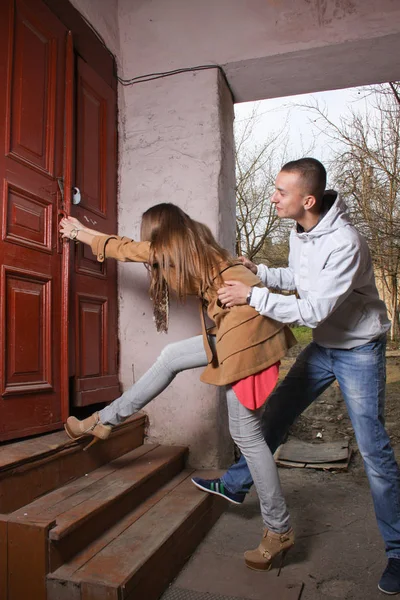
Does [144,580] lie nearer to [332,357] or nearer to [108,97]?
[332,357]

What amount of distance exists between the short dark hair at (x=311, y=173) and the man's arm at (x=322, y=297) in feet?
1.16

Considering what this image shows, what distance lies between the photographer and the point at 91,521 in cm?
213

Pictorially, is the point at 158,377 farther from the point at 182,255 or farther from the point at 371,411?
the point at 371,411

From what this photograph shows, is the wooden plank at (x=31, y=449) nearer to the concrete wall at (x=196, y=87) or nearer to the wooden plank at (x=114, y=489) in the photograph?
the wooden plank at (x=114, y=489)

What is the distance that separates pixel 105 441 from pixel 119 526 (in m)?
0.59

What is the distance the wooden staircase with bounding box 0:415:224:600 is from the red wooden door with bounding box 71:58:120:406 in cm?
50

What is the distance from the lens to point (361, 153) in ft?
28.6

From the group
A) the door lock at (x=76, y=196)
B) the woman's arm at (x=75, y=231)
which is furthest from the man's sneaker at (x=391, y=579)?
the door lock at (x=76, y=196)

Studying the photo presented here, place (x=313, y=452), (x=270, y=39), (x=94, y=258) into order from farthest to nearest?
(x=313, y=452) < (x=270, y=39) < (x=94, y=258)

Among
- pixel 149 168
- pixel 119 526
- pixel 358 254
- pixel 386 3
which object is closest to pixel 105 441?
pixel 119 526

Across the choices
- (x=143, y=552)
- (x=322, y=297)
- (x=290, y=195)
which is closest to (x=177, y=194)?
(x=290, y=195)

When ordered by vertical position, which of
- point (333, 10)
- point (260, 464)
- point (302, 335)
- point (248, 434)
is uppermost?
point (333, 10)

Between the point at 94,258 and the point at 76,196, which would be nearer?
the point at 76,196

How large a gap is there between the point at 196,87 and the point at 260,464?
276 centimetres
